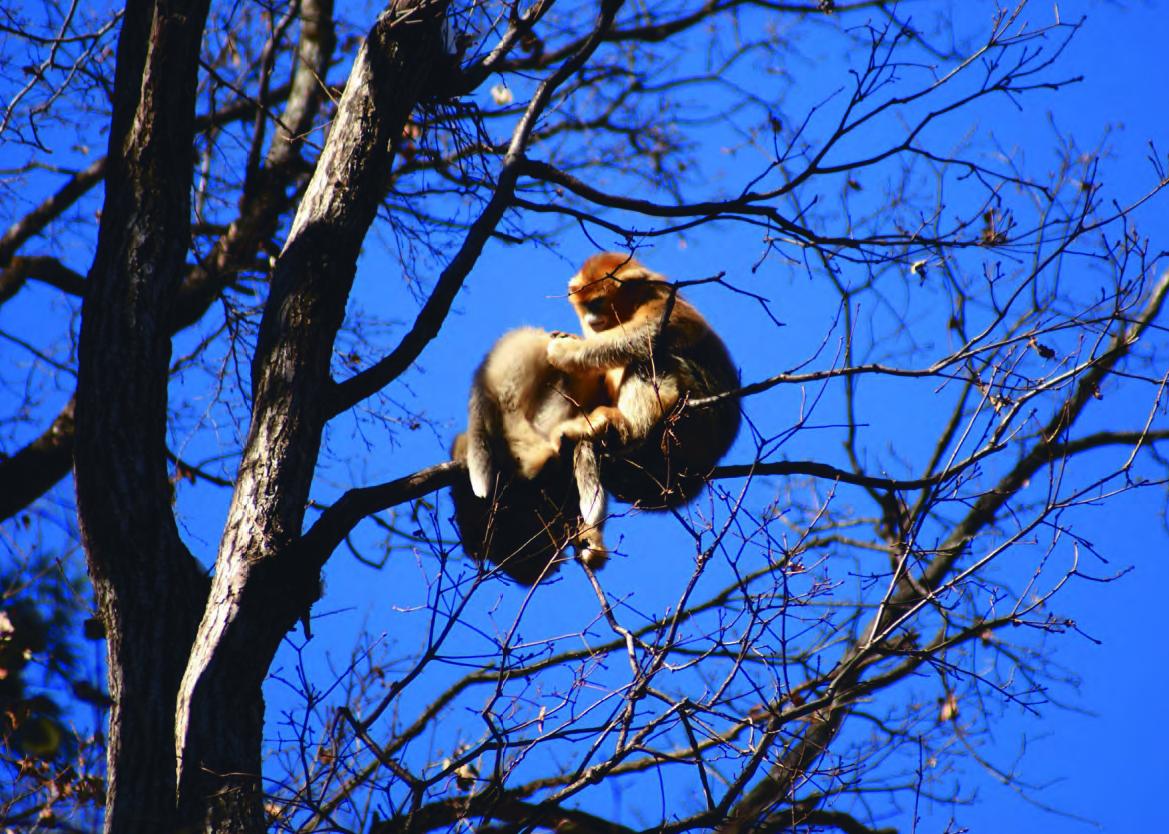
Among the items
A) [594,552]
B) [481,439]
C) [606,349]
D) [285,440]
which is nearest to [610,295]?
[606,349]

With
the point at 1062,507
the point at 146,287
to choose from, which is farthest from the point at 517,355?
the point at 1062,507

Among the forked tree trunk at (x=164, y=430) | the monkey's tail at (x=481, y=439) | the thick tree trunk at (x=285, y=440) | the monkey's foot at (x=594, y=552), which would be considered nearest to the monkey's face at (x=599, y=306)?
the monkey's tail at (x=481, y=439)

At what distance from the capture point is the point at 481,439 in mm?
5488

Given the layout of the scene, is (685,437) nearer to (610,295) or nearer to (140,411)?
(610,295)

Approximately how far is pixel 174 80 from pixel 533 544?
282 centimetres

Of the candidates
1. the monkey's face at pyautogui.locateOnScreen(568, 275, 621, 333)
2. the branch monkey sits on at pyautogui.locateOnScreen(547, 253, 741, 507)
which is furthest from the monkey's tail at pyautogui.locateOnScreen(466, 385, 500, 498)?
the monkey's face at pyautogui.locateOnScreen(568, 275, 621, 333)

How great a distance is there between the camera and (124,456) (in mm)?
4125

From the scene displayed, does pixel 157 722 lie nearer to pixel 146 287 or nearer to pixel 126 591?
pixel 126 591

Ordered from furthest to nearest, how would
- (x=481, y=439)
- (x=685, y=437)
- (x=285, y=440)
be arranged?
(x=685, y=437) → (x=481, y=439) → (x=285, y=440)

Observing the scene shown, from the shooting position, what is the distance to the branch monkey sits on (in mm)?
5586

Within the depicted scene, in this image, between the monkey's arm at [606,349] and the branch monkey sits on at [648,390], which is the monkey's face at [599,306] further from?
the monkey's arm at [606,349]

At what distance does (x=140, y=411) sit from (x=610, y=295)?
Answer: 2.97 m

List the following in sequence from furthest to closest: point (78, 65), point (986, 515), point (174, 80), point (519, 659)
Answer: point (986, 515) < point (78, 65) < point (174, 80) < point (519, 659)

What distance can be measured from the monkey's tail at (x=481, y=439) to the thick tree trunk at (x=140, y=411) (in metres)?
1.49
